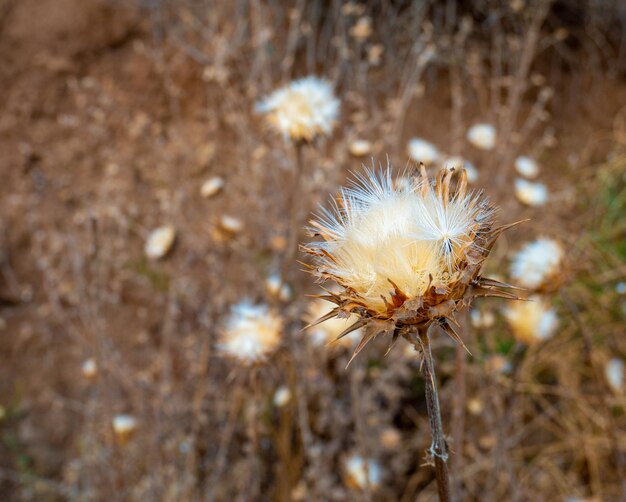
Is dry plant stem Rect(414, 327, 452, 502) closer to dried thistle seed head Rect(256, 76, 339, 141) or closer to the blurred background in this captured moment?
dried thistle seed head Rect(256, 76, 339, 141)

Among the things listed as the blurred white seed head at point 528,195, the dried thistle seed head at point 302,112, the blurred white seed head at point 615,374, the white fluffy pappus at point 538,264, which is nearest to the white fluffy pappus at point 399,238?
the white fluffy pappus at point 538,264

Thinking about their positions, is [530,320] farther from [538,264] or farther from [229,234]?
[229,234]

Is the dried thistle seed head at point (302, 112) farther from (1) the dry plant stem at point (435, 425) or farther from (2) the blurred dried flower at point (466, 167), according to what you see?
(1) the dry plant stem at point (435, 425)

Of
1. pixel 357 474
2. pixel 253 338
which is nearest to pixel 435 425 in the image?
pixel 253 338

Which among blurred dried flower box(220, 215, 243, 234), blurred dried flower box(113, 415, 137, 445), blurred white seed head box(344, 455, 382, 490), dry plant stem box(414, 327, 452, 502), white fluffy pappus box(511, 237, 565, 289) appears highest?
blurred dried flower box(220, 215, 243, 234)

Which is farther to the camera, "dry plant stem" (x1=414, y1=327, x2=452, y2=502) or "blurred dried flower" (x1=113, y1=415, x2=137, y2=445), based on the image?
"blurred dried flower" (x1=113, y1=415, x2=137, y2=445)

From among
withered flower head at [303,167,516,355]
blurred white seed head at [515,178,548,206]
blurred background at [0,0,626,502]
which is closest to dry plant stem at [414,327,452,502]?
withered flower head at [303,167,516,355]
